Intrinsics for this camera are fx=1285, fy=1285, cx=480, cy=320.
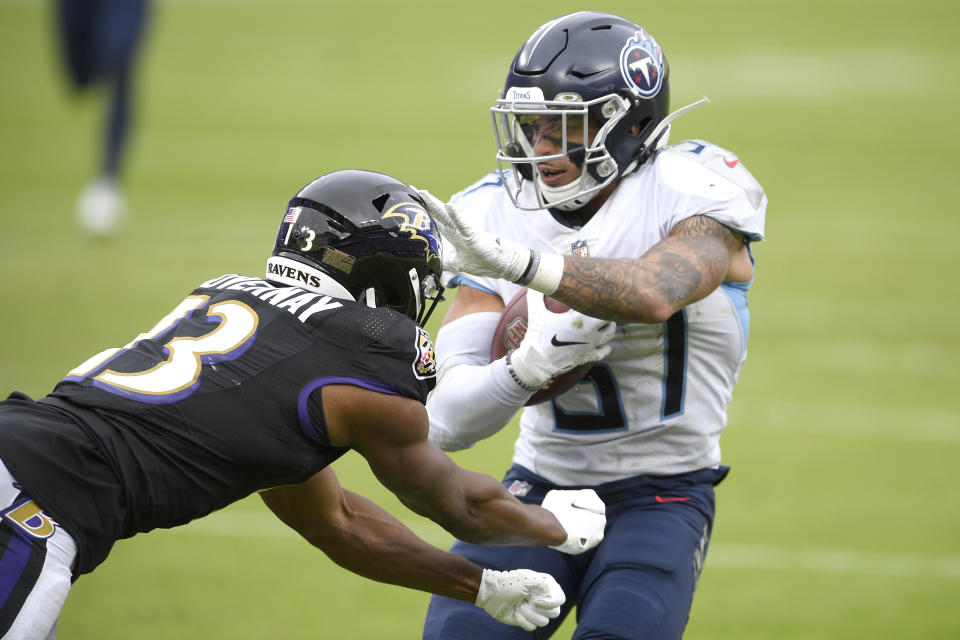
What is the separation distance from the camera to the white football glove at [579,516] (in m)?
2.98

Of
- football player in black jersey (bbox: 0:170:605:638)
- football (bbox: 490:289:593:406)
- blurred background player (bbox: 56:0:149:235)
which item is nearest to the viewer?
football player in black jersey (bbox: 0:170:605:638)

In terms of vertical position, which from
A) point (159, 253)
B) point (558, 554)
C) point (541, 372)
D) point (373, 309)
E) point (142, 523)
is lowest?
point (159, 253)

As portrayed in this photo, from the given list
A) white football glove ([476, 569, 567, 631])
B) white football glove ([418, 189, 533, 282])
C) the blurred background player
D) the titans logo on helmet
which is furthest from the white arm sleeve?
the blurred background player

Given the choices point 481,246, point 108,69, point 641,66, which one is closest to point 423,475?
point 481,246

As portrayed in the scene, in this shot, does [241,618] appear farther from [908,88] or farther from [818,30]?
[818,30]

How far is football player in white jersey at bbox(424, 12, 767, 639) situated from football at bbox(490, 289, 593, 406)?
0.14ft

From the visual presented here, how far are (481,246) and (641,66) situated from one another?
787mm

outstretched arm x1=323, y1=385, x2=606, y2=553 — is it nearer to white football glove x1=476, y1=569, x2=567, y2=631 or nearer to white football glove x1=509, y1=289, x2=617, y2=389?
white football glove x1=476, y1=569, x2=567, y2=631

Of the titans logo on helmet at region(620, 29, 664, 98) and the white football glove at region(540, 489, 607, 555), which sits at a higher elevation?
the titans logo on helmet at region(620, 29, 664, 98)

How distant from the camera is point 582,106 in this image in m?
3.25

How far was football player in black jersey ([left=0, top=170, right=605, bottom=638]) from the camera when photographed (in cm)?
245

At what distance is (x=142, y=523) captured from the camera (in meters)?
2.55

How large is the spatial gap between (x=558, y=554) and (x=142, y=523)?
3.60 feet

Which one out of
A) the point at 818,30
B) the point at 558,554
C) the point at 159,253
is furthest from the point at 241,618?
the point at 818,30
